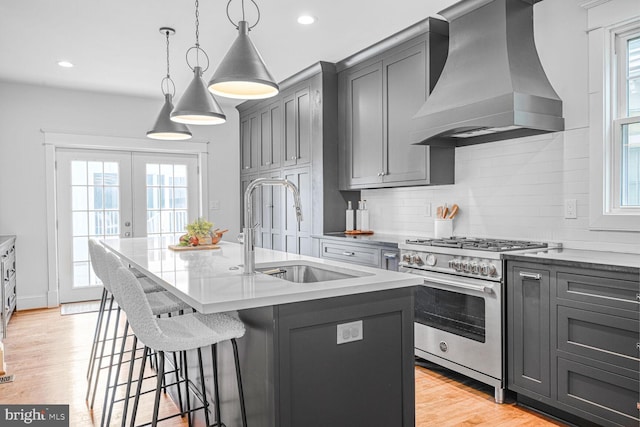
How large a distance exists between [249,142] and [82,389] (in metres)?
3.95

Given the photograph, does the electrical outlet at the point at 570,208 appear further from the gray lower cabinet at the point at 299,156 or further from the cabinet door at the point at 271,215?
the cabinet door at the point at 271,215

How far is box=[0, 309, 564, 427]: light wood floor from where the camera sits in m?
2.60

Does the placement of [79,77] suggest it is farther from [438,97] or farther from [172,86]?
[438,97]

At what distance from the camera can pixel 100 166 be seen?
19.2ft

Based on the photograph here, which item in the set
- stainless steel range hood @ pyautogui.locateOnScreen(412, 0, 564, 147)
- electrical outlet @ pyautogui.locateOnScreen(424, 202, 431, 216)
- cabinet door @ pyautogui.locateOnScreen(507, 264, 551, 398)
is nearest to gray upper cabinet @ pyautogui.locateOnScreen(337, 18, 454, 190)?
stainless steel range hood @ pyautogui.locateOnScreen(412, 0, 564, 147)

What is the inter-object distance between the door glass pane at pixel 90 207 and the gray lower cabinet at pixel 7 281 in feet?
2.33

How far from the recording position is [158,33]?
3.78m

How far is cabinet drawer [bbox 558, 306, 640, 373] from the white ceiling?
2223 millimetres

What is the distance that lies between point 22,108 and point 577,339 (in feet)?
19.3

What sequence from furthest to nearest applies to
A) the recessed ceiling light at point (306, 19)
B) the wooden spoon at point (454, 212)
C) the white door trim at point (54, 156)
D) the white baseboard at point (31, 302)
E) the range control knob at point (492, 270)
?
the white door trim at point (54, 156) < the white baseboard at point (31, 302) < the wooden spoon at point (454, 212) < the recessed ceiling light at point (306, 19) < the range control knob at point (492, 270)

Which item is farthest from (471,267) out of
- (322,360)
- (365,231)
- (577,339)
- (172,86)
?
(172,86)

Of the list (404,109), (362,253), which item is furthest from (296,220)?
(404,109)

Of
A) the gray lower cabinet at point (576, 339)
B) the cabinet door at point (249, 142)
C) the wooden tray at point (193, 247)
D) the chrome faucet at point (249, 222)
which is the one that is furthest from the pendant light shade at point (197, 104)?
the cabinet door at point (249, 142)

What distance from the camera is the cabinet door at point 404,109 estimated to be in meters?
3.67
